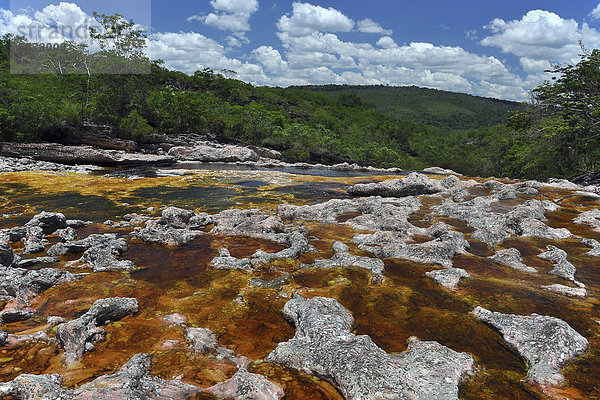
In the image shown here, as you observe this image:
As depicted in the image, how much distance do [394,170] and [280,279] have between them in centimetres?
4294

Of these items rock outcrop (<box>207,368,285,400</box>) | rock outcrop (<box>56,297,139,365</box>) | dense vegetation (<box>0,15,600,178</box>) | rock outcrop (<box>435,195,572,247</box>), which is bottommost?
rock outcrop (<box>56,297,139,365</box>)

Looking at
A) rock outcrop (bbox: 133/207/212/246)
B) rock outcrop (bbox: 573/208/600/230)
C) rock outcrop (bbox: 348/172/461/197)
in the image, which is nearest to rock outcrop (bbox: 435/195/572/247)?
rock outcrop (bbox: 573/208/600/230)

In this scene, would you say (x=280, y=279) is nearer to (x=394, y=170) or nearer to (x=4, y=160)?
(x=4, y=160)

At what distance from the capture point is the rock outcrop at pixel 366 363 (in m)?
4.57

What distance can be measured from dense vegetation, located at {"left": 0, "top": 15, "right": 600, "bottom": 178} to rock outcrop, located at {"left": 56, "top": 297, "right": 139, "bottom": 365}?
1233 inches

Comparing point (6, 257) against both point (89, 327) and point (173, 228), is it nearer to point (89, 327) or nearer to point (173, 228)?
point (89, 327)

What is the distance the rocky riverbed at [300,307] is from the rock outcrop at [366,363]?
27 millimetres

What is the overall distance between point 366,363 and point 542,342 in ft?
11.3

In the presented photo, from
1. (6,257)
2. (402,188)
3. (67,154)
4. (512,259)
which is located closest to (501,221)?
(512,259)

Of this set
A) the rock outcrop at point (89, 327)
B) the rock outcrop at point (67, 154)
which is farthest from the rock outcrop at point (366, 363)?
the rock outcrop at point (67, 154)

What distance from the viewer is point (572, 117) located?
81.3 ft

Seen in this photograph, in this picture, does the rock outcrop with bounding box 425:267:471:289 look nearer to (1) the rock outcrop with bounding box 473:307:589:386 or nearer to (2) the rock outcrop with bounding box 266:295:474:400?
(1) the rock outcrop with bounding box 473:307:589:386

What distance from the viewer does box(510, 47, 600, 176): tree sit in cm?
2561

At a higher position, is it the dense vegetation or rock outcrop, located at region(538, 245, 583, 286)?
the dense vegetation
